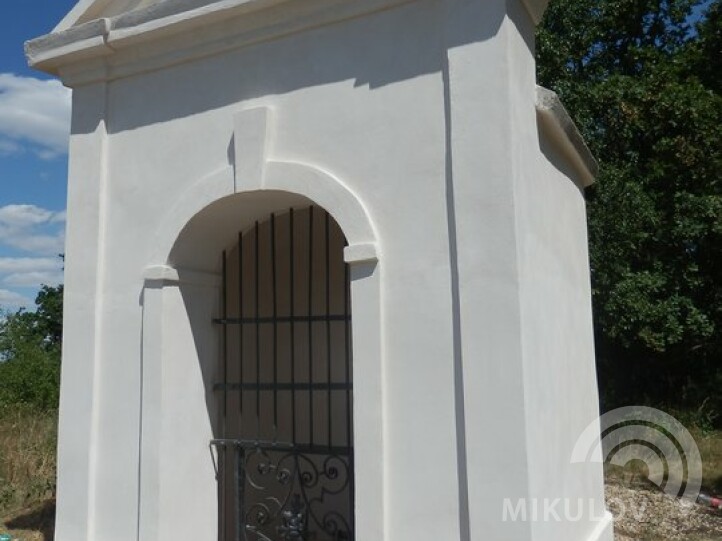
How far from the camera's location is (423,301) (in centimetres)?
381

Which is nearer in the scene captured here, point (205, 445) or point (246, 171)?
point (246, 171)

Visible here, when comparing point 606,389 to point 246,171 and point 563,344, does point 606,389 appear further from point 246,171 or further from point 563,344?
point 246,171

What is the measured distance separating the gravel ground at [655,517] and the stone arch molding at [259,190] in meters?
4.48

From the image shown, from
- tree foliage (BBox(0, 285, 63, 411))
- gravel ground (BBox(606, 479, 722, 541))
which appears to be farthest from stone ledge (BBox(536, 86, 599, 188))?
tree foliage (BBox(0, 285, 63, 411))

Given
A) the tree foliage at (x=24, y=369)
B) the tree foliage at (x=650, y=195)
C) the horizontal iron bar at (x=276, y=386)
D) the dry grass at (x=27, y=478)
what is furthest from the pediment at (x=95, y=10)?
the tree foliage at (x=24, y=369)

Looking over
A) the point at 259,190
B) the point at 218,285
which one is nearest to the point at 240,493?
the point at 218,285

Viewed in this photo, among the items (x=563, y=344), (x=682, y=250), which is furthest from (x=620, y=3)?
(x=563, y=344)

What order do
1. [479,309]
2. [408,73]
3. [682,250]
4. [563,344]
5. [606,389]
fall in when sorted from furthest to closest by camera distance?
1. [606,389]
2. [682,250]
3. [563,344]
4. [408,73]
5. [479,309]

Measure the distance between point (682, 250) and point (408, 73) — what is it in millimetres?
9752

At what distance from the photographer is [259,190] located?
14.4 feet

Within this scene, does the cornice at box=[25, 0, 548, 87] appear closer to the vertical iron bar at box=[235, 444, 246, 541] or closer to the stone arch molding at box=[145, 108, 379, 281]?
the stone arch molding at box=[145, 108, 379, 281]

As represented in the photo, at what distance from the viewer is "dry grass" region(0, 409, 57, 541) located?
6402 millimetres

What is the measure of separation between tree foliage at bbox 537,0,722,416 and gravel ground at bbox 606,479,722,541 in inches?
152

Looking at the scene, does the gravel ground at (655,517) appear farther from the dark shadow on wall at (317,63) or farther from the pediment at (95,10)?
the pediment at (95,10)
